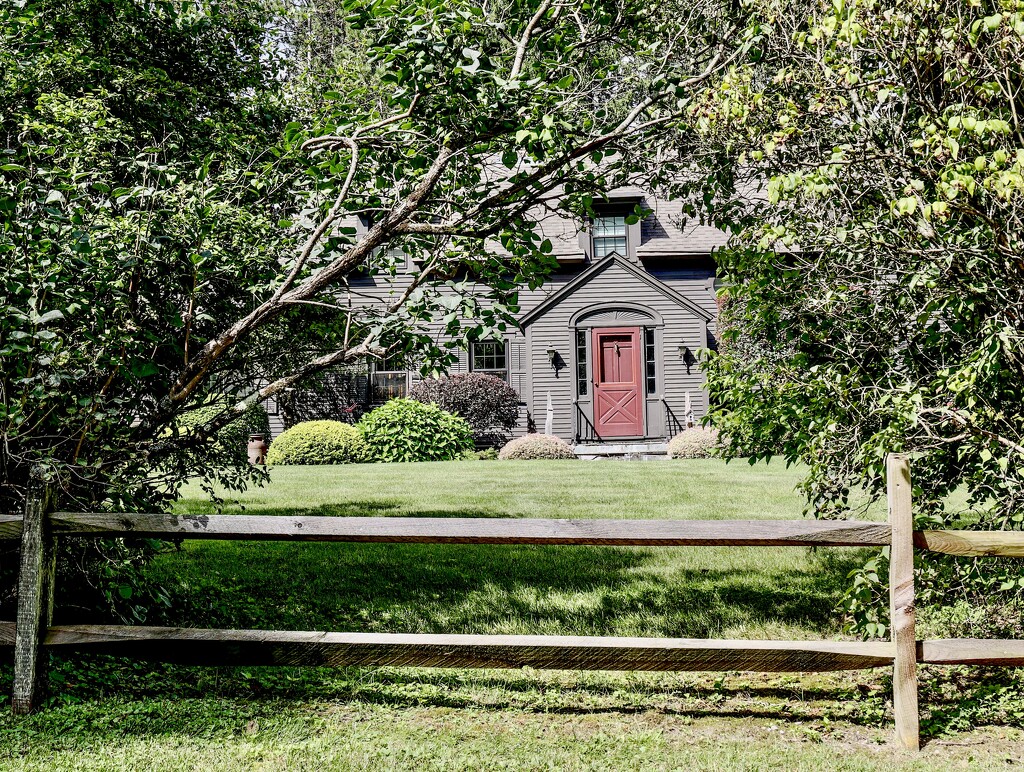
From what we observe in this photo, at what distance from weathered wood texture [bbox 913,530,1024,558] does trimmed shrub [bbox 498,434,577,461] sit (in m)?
14.4

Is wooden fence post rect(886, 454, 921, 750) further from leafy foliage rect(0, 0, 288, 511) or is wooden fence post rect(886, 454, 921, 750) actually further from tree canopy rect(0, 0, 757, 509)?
leafy foliage rect(0, 0, 288, 511)

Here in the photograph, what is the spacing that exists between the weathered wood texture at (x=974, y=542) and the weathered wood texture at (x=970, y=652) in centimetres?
44

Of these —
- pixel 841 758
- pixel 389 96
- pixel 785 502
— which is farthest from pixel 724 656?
pixel 785 502

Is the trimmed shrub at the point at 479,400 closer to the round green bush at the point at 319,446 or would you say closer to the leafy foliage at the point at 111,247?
the round green bush at the point at 319,446

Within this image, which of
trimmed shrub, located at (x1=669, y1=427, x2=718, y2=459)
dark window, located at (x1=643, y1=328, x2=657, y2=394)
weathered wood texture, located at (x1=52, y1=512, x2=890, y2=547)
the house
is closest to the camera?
weathered wood texture, located at (x1=52, y1=512, x2=890, y2=547)

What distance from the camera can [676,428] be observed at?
21.2m

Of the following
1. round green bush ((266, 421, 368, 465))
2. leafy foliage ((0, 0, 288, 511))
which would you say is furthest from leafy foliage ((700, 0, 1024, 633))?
round green bush ((266, 421, 368, 465))

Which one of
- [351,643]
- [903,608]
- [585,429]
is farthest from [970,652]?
[585,429]

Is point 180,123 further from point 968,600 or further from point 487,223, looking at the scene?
point 968,600

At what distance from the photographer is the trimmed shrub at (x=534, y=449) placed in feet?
60.0

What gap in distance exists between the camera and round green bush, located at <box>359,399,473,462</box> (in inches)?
725

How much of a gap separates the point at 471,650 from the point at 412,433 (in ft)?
48.1

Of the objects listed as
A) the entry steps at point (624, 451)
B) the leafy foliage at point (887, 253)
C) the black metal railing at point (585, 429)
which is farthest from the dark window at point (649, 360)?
the leafy foliage at point (887, 253)

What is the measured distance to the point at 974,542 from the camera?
3.82 m
